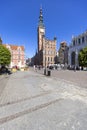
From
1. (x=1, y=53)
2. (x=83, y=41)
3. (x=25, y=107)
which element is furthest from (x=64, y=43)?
(x=25, y=107)

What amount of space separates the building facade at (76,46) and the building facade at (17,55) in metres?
32.7

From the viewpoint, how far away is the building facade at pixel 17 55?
10738 cm

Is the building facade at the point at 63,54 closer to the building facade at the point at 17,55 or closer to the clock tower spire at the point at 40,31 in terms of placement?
the clock tower spire at the point at 40,31

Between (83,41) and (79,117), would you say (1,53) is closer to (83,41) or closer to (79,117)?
(79,117)

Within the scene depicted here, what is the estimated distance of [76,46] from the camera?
303 feet

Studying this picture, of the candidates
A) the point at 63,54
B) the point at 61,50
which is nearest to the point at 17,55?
the point at 63,54

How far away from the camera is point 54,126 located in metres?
5.45

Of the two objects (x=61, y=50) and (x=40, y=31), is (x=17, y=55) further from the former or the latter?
(x=40, y=31)

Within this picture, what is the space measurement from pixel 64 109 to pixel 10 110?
94.6 inches

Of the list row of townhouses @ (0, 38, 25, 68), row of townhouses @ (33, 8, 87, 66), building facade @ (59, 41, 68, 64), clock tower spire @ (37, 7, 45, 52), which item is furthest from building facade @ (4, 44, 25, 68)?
building facade @ (59, 41, 68, 64)

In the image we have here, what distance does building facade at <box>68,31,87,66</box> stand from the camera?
282 feet

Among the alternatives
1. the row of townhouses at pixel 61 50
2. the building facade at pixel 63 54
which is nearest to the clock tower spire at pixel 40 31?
the row of townhouses at pixel 61 50

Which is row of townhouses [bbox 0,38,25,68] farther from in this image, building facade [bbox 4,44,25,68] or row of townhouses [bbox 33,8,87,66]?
row of townhouses [bbox 33,8,87,66]

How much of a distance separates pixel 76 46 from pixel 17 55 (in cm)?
4012
